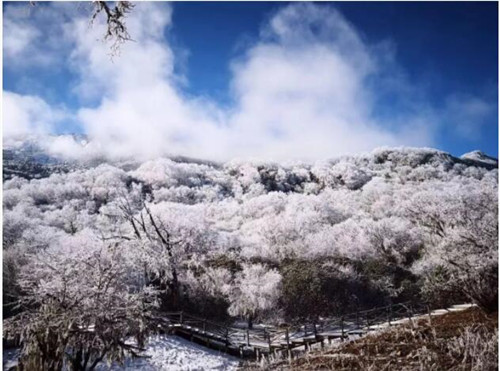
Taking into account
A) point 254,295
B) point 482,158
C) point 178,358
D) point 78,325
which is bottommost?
point 178,358

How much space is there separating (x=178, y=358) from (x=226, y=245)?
41.1ft

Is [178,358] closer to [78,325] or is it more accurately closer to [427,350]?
[78,325]

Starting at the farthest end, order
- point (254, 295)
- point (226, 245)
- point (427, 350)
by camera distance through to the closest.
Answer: point (226, 245)
point (254, 295)
point (427, 350)

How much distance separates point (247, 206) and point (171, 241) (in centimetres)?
1517

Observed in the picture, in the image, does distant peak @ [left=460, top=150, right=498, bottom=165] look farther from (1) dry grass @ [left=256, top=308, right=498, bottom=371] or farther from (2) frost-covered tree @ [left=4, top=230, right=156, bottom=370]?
(2) frost-covered tree @ [left=4, top=230, right=156, bottom=370]

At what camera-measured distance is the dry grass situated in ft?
20.1

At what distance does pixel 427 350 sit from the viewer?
21.9 ft

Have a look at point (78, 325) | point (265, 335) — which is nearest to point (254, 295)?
point (265, 335)

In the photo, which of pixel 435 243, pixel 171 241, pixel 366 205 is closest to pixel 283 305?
pixel 171 241

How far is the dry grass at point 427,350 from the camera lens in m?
6.11

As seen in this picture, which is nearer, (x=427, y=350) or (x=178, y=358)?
(x=427, y=350)

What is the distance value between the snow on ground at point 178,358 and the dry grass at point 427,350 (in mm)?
3301

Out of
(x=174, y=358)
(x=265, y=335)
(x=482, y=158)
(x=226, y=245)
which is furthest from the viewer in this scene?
(x=482, y=158)

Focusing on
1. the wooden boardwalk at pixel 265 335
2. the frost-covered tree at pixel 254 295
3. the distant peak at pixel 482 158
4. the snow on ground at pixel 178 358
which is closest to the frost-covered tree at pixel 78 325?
the snow on ground at pixel 178 358
